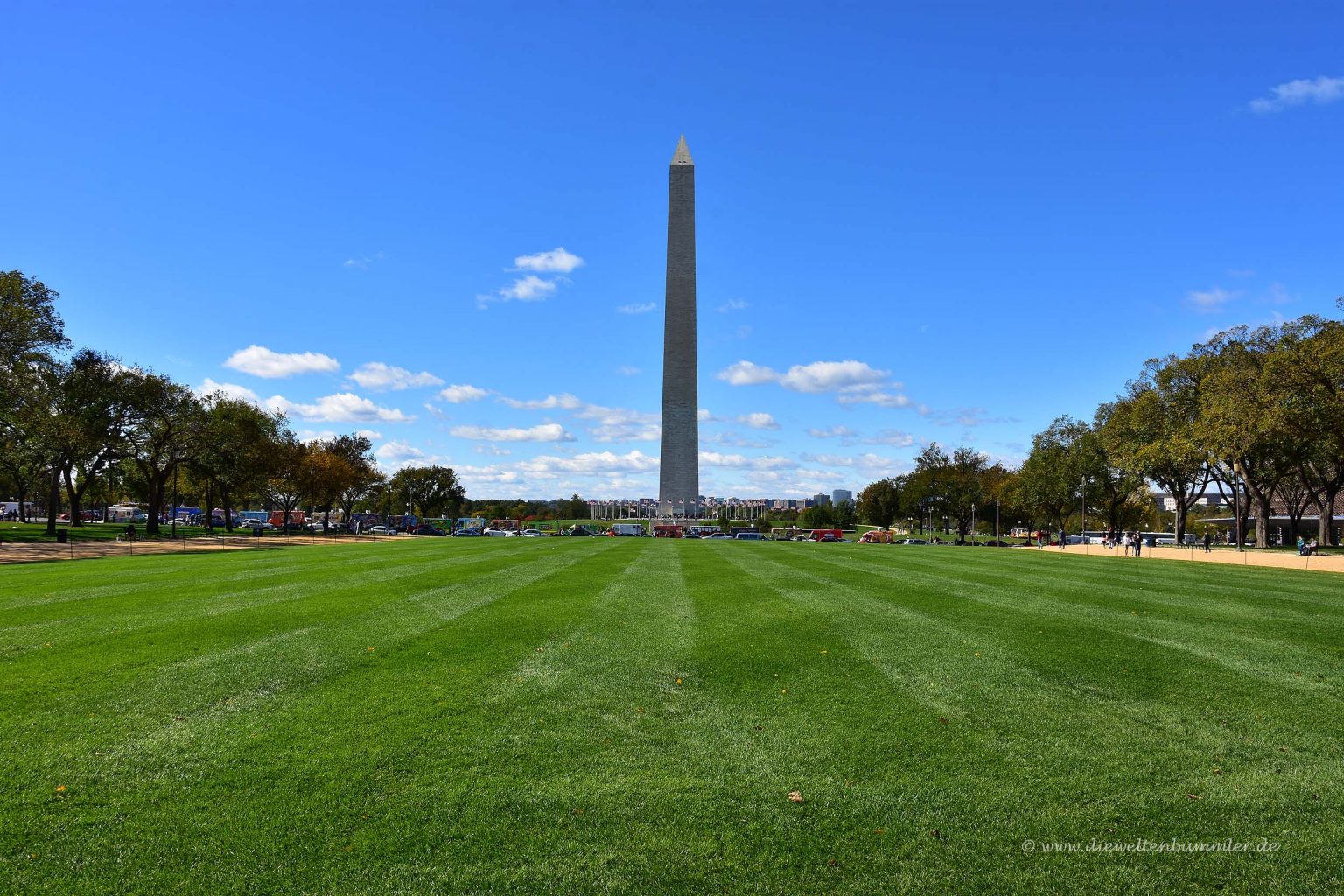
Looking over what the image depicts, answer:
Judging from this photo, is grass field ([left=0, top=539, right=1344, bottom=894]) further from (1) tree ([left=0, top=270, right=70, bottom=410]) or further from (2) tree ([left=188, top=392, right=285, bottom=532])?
(2) tree ([left=188, top=392, right=285, bottom=532])

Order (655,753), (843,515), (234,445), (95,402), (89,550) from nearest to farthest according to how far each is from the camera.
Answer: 1. (655,753)
2. (89,550)
3. (95,402)
4. (234,445)
5. (843,515)

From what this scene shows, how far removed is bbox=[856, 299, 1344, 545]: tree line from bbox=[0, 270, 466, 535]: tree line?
207 feet

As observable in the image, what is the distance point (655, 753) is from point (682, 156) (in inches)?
2611

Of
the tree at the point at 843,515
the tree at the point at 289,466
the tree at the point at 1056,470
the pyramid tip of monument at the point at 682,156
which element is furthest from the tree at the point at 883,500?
the tree at the point at 289,466

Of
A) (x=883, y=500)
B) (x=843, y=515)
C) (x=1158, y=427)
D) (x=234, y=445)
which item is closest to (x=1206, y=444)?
(x=1158, y=427)

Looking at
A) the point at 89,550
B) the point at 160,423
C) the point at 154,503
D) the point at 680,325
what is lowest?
the point at 89,550

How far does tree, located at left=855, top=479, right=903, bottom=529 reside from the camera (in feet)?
413

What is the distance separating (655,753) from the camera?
262 inches

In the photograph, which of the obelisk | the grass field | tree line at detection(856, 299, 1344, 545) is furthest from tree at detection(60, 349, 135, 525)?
tree line at detection(856, 299, 1344, 545)

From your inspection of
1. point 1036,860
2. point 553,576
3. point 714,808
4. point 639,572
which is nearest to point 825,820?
point 714,808

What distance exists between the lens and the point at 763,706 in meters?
8.05

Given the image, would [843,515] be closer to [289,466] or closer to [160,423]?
[289,466]

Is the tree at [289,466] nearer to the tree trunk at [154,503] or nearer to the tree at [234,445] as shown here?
the tree at [234,445]

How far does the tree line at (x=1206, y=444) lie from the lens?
1544 inches
